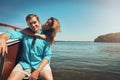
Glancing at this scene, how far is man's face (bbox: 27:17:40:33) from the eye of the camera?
2.16m

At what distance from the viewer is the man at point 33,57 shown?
213 centimetres

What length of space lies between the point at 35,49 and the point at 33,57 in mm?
59

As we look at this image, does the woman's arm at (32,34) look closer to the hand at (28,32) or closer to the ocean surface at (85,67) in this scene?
the hand at (28,32)

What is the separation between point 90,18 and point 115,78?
40.4 ft

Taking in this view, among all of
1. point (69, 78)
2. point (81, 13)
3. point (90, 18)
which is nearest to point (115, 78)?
point (69, 78)

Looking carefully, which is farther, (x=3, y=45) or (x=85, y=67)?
(x=85, y=67)

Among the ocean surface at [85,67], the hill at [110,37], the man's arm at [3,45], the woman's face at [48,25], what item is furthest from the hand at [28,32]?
the hill at [110,37]

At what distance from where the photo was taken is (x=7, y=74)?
2.27m

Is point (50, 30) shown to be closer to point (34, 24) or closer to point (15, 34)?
point (34, 24)

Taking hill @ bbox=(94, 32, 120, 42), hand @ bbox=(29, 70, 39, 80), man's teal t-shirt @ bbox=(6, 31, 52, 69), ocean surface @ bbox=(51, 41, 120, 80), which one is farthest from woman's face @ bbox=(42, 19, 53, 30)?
hill @ bbox=(94, 32, 120, 42)

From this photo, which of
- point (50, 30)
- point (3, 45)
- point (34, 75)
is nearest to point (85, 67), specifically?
point (50, 30)

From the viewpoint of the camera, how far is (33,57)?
218 centimetres

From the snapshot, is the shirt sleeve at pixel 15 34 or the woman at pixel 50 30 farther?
the woman at pixel 50 30

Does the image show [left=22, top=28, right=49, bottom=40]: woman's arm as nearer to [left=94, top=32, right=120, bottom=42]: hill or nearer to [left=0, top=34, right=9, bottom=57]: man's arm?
[left=0, top=34, right=9, bottom=57]: man's arm
